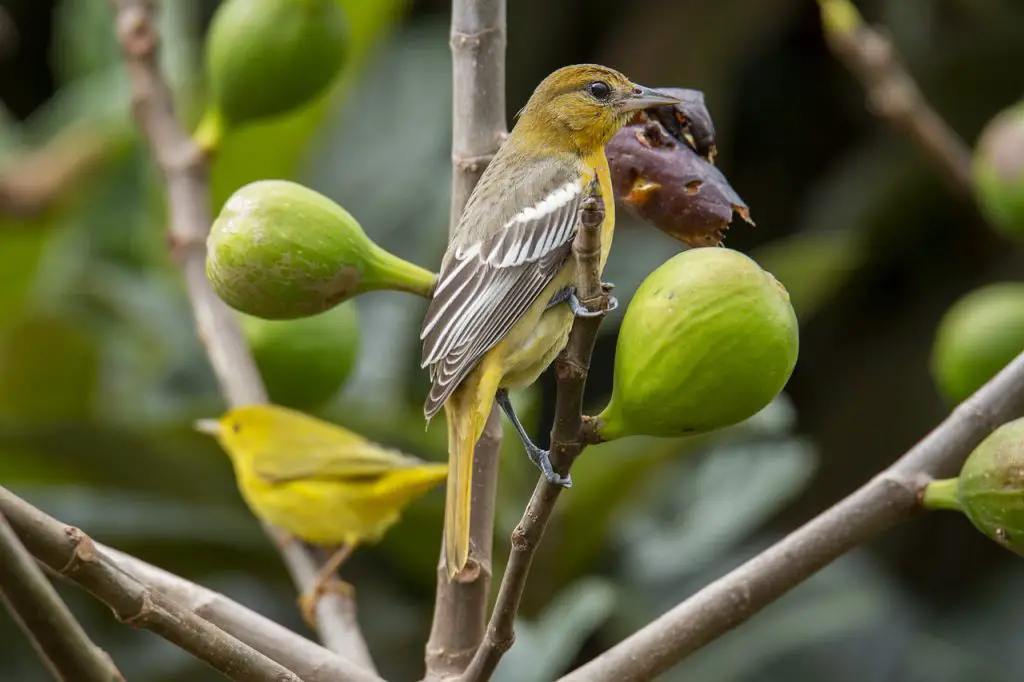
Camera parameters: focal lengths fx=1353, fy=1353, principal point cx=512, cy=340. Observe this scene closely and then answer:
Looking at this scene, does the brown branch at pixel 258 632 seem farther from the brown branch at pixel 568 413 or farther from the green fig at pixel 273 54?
the green fig at pixel 273 54

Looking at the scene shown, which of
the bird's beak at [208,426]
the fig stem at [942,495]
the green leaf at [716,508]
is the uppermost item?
the bird's beak at [208,426]

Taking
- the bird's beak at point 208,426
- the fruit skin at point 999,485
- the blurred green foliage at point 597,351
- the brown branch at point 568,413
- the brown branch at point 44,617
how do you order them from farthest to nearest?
the blurred green foliage at point 597,351 < the bird's beak at point 208,426 < the fruit skin at point 999,485 < the brown branch at point 568,413 < the brown branch at point 44,617

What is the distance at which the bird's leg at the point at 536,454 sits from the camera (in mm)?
648

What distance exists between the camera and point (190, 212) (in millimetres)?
1210

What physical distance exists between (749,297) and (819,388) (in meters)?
1.44

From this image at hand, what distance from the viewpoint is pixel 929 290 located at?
6.77ft

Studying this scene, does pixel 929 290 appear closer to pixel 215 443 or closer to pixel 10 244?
pixel 215 443

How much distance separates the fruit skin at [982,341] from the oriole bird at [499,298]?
1.13 feet

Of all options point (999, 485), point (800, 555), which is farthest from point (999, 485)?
point (800, 555)

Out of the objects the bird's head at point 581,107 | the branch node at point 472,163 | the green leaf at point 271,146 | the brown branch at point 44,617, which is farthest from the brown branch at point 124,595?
the green leaf at point 271,146

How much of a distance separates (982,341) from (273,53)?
2.07 feet

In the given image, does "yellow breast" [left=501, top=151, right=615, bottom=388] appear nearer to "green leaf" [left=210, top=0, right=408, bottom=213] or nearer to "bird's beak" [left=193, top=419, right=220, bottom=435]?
"bird's beak" [left=193, top=419, right=220, bottom=435]

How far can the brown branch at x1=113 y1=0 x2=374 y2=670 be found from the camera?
1144mm

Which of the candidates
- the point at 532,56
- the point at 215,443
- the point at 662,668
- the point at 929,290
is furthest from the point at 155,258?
the point at 662,668
